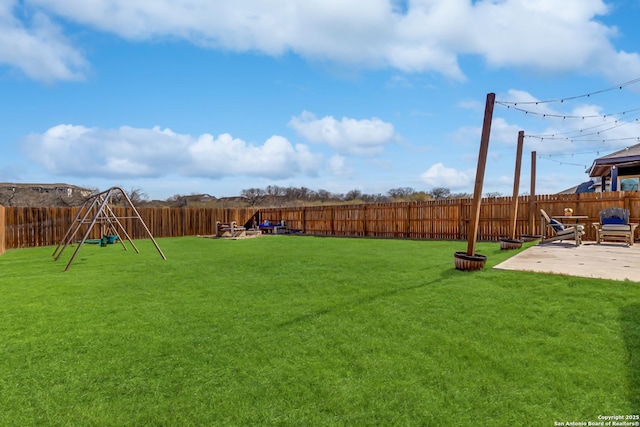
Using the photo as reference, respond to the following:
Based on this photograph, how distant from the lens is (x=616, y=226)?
9.32m

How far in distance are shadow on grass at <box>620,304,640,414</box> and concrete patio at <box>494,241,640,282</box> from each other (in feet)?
5.54

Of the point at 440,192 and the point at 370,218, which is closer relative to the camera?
the point at 370,218

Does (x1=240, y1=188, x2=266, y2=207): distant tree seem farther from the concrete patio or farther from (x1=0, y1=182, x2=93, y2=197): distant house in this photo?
the concrete patio

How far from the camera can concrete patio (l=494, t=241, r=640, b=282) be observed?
217 inches

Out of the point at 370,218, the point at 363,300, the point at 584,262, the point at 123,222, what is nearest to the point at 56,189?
the point at 123,222

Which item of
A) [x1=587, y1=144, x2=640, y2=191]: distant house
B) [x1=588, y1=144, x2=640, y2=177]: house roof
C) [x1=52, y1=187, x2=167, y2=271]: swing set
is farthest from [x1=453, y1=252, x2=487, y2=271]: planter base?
[x1=587, y1=144, x2=640, y2=191]: distant house

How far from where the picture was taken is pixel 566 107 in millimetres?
9359

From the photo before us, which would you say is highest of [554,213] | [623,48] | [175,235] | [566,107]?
[623,48]

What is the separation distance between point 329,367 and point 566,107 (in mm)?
10120

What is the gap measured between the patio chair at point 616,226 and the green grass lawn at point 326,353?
5793 millimetres

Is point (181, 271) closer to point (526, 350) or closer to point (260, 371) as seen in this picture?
point (260, 371)

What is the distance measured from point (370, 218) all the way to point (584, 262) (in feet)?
39.2

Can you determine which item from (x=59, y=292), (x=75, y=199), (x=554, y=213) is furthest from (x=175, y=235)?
(x=554, y=213)

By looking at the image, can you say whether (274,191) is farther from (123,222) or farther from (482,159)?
(482,159)
